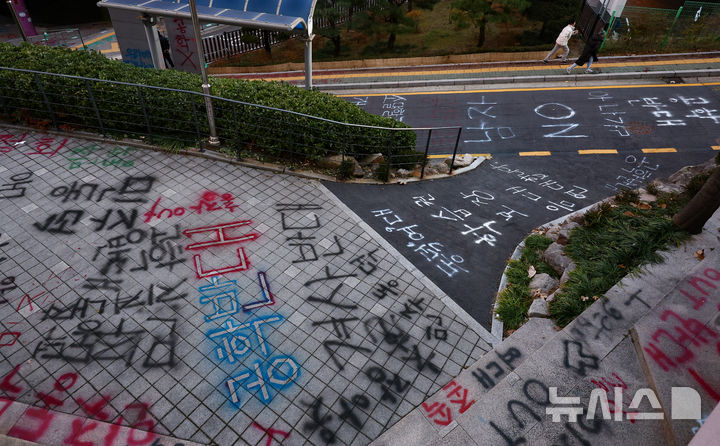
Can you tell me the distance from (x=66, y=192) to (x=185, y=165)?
7.08 feet

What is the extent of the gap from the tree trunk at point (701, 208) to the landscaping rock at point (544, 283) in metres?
2.36

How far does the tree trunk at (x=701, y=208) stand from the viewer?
6.21 meters

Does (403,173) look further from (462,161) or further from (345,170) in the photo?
(462,161)

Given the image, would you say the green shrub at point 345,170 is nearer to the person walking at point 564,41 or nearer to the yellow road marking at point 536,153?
the yellow road marking at point 536,153

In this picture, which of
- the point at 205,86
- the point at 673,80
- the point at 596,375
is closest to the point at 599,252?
the point at 596,375

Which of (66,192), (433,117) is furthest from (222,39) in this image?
(66,192)

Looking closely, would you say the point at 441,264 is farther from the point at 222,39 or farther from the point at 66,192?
the point at 222,39

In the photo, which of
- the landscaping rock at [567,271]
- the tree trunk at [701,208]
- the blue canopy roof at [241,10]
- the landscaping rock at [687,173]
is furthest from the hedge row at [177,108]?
the landscaping rock at [687,173]

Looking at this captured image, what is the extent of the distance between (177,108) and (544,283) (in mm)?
8063

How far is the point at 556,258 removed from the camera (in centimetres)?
689

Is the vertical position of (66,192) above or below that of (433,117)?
above

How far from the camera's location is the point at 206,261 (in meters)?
6.66

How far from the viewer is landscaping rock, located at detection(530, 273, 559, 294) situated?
6418 mm

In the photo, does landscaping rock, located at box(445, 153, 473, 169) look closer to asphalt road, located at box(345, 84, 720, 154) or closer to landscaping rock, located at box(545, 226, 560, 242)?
asphalt road, located at box(345, 84, 720, 154)
